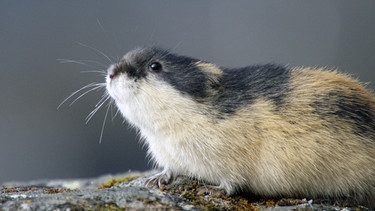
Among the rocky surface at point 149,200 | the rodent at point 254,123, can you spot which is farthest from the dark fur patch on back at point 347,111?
the rocky surface at point 149,200

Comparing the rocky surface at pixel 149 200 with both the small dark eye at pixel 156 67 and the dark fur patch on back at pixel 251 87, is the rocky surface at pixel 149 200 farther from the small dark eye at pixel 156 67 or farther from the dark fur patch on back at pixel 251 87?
the small dark eye at pixel 156 67

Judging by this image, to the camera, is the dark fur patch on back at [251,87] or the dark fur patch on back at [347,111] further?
the dark fur patch on back at [251,87]

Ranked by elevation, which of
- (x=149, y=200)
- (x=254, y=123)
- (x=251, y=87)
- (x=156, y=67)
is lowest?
(x=149, y=200)

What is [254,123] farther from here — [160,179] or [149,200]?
[149,200]

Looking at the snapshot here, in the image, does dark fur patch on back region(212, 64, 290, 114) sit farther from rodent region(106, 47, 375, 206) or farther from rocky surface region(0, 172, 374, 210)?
rocky surface region(0, 172, 374, 210)

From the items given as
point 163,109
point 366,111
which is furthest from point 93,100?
point 366,111

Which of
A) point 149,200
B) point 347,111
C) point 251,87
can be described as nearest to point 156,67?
point 251,87

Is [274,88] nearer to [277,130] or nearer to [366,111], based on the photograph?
[277,130]
